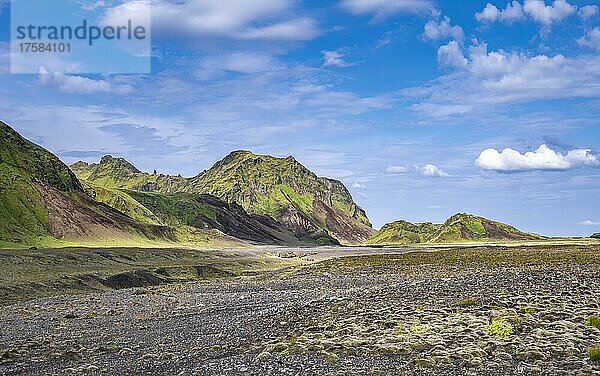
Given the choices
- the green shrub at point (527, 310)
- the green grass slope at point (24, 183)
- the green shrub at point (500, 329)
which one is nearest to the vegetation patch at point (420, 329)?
the green shrub at point (500, 329)

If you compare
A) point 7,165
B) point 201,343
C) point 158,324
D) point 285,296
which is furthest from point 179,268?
point 7,165

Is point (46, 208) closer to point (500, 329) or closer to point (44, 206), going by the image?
point (44, 206)

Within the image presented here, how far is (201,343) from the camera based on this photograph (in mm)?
23359

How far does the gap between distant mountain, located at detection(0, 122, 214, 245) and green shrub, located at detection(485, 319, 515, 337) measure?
109 metres

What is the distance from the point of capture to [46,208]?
14262 centimetres

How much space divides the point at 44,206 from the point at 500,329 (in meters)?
140

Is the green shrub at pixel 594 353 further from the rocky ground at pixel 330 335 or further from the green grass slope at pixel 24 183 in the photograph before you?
the green grass slope at pixel 24 183

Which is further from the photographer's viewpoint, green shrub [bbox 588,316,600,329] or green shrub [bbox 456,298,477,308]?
green shrub [bbox 456,298,477,308]

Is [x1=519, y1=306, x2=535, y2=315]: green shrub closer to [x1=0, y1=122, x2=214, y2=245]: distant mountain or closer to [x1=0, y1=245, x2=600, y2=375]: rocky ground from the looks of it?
[x1=0, y1=245, x2=600, y2=375]: rocky ground

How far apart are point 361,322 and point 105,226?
475 ft

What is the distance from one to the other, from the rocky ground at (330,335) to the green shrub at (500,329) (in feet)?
0.22

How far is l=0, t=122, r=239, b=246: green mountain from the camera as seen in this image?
129 meters

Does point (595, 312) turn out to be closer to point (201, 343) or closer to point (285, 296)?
point (201, 343)

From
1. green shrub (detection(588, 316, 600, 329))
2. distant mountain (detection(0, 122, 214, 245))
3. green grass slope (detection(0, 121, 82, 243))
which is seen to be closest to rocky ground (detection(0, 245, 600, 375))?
green shrub (detection(588, 316, 600, 329))
